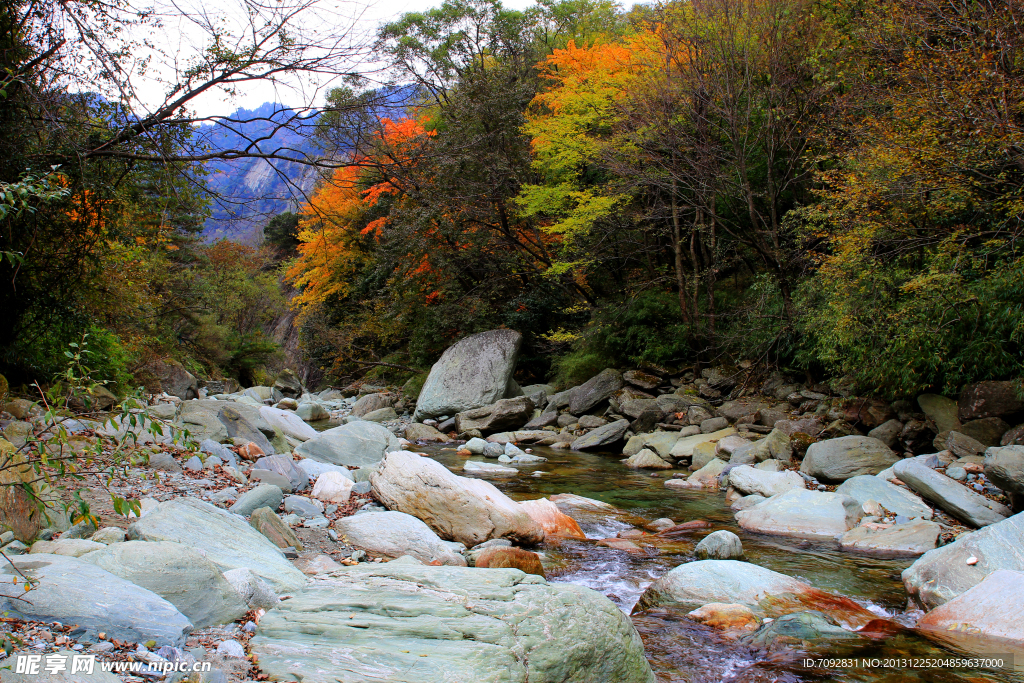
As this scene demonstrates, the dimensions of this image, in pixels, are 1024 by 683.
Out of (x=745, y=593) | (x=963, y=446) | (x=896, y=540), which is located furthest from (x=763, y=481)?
(x=745, y=593)

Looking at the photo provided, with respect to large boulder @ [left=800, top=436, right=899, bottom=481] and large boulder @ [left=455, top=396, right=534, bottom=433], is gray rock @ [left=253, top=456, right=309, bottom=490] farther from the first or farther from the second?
large boulder @ [left=455, top=396, right=534, bottom=433]

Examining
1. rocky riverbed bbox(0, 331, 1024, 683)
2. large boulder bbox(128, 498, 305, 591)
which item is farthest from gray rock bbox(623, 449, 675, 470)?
large boulder bbox(128, 498, 305, 591)

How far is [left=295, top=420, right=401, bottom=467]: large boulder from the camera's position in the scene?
852cm

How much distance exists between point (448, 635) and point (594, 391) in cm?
1224

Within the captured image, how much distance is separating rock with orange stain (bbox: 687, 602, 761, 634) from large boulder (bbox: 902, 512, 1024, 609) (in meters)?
1.41

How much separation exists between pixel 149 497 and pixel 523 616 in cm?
351

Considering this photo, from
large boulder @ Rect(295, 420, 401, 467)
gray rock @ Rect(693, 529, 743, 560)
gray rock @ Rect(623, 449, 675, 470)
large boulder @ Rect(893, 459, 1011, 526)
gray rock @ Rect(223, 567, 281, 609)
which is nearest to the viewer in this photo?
gray rock @ Rect(223, 567, 281, 609)

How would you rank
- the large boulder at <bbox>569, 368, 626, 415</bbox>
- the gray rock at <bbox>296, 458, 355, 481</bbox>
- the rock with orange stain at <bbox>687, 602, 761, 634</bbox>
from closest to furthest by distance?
1. the rock with orange stain at <bbox>687, 602, 761, 634</bbox>
2. the gray rock at <bbox>296, 458, 355, 481</bbox>
3. the large boulder at <bbox>569, 368, 626, 415</bbox>

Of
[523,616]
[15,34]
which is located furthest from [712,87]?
[523,616]

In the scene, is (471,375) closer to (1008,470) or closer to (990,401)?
(990,401)

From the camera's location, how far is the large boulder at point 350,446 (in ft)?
27.9

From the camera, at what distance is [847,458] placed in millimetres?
8266

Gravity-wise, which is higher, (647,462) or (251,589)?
(251,589)

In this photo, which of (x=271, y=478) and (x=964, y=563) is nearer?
(x=964, y=563)
